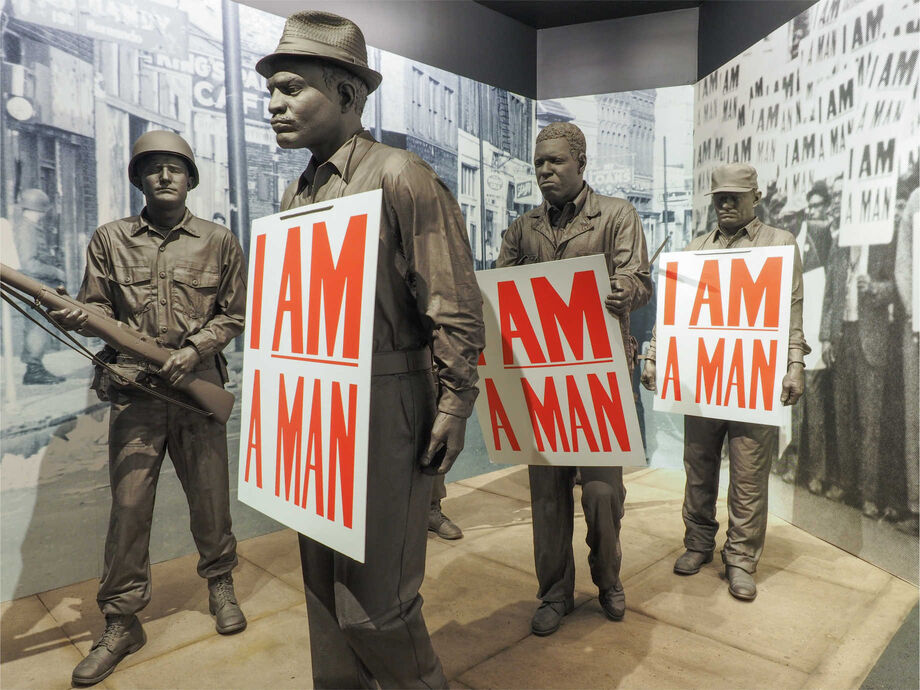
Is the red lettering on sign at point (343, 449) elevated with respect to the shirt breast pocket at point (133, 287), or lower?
lower

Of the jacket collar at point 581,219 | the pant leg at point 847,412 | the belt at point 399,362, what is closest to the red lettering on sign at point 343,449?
the belt at point 399,362

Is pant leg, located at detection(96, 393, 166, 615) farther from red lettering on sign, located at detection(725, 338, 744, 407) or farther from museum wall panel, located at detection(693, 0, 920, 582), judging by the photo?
museum wall panel, located at detection(693, 0, 920, 582)

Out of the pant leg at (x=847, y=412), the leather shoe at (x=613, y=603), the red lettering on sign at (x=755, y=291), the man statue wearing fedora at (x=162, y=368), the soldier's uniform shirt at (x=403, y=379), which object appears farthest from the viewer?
the pant leg at (x=847, y=412)

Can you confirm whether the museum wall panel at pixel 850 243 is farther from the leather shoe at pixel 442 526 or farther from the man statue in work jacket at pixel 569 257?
the leather shoe at pixel 442 526

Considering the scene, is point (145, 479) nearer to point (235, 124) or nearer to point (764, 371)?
point (235, 124)

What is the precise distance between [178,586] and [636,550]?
2.38 metres

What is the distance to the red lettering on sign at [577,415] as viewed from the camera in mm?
2410

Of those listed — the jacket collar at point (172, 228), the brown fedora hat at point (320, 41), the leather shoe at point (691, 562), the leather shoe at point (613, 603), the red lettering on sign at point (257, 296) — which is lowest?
the leather shoe at point (691, 562)

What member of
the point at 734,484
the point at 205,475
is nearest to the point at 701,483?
the point at 734,484

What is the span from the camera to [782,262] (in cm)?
297

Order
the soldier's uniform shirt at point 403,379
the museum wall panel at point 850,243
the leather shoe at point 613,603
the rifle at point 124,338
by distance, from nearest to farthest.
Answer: the soldier's uniform shirt at point 403,379, the rifle at point 124,338, the leather shoe at point 613,603, the museum wall panel at point 850,243

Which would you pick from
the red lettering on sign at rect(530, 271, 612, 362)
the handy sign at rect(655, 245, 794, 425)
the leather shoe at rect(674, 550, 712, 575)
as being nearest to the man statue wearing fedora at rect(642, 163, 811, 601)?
the leather shoe at rect(674, 550, 712, 575)

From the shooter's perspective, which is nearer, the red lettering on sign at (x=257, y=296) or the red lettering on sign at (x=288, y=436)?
the red lettering on sign at (x=288, y=436)

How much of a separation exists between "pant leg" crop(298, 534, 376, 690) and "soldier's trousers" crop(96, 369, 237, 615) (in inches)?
44.2
